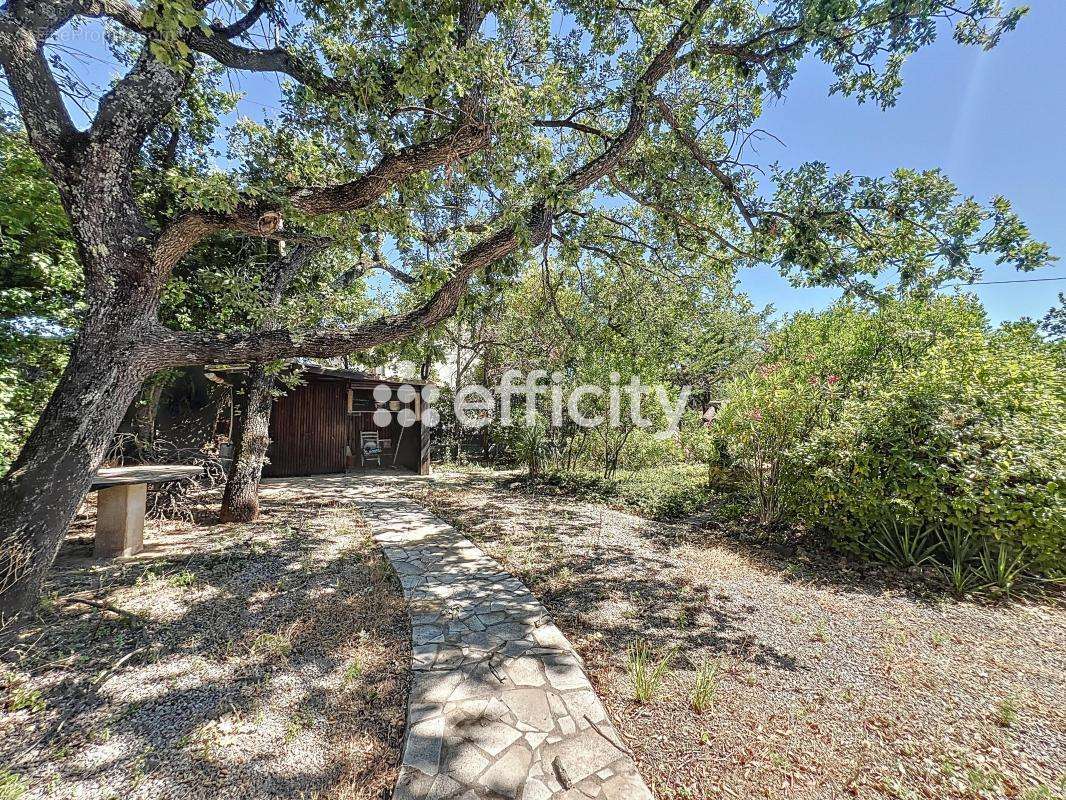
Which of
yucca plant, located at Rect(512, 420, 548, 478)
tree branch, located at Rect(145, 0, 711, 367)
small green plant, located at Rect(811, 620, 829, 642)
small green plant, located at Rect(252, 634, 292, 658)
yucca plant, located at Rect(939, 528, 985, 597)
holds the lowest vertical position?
small green plant, located at Rect(811, 620, 829, 642)

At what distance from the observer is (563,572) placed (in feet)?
14.2

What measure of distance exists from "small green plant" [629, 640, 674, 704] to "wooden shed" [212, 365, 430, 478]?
8.58m

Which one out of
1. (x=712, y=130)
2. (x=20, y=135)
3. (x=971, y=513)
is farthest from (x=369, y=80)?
(x=971, y=513)

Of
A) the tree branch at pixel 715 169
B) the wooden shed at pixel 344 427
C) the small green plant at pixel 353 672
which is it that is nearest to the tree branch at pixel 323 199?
the tree branch at pixel 715 169

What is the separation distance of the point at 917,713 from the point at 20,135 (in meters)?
10.00

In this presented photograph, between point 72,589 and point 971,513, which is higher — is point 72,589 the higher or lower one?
A: the lower one

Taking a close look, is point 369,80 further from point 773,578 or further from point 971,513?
point 971,513

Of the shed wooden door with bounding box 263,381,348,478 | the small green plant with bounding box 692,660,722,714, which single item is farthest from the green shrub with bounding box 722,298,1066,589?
the shed wooden door with bounding box 263,381,348,478

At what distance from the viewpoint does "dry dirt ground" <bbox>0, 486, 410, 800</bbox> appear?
6.12 ft

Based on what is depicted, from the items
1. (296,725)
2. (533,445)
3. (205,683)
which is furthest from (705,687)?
(533,445)

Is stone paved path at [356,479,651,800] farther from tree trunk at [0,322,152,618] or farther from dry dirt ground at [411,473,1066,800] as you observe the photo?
tree trunk at [0,322,152,618]

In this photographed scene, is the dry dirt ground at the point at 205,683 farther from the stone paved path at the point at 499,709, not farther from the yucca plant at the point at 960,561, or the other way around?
the yucca plant at the point at 960,561

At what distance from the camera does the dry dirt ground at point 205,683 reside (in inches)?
73.4

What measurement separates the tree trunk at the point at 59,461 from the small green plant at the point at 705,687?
4840mm
